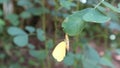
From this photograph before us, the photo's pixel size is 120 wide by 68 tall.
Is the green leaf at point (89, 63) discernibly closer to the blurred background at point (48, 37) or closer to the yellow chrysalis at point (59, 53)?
the blurred background at point (48, 37)

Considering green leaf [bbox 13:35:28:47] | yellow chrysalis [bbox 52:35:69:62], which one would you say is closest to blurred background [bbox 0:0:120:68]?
green leaf [bbox 13:35:28:47]

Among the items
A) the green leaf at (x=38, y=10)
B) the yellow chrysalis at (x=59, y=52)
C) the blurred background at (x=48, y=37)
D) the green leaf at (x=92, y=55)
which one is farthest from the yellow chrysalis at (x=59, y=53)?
the green leaf at (x=38, y=10)

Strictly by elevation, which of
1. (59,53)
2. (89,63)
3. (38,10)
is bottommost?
(89,63)

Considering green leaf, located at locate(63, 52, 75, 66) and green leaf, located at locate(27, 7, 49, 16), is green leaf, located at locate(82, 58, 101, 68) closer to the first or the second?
green leaf, located at locate(63, 52, 75, 66)

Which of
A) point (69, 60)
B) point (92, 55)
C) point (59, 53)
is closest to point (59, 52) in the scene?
point (59, 53)

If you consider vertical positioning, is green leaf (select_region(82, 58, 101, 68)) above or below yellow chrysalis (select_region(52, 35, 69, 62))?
below

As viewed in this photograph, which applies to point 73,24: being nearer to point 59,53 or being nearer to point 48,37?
point 59,53

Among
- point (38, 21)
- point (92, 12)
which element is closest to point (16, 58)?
point (38, 21)
